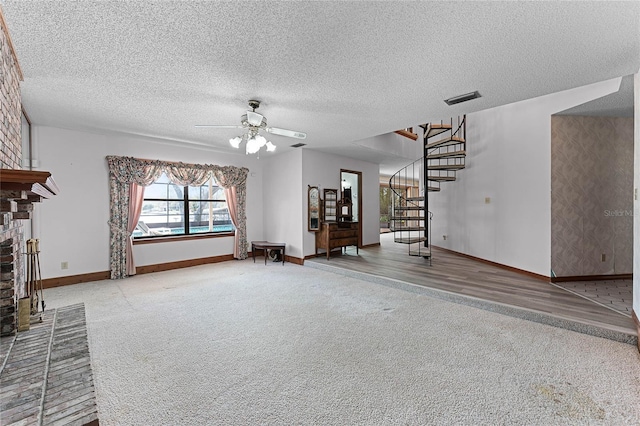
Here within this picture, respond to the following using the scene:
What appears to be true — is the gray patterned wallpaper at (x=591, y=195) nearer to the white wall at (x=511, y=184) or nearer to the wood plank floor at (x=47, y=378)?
the white wall at (x=511, y=184)

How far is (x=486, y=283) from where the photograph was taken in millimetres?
4164

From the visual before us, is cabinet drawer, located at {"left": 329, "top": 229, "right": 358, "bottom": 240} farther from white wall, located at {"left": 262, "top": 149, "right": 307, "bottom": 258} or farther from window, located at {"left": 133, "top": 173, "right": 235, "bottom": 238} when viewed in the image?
window, located at {"left": 133, "top": 173, "right": 235, "bottom": 238}

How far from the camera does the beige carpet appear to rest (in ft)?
5.77

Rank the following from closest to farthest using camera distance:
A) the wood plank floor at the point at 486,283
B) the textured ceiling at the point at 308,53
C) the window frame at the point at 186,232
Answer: the textured ceiling at the point at 308,53 < the wood plank floor at the point at 486,283 < the window frame at the point at 186,232

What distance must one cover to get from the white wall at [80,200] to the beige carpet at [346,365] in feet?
3.69

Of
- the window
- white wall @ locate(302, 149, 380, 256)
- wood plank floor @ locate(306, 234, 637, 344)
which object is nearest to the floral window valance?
the window

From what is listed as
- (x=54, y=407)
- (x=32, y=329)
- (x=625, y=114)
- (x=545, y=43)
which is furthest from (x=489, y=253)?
(x=32, y=329)

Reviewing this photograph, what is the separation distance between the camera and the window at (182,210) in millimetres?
5602

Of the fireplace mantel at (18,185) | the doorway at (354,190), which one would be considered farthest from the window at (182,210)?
the fireplace mantel at (18,185)

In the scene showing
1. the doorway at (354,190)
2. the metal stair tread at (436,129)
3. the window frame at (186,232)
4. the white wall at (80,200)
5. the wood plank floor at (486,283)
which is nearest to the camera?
the wood plank floor at (486,283)

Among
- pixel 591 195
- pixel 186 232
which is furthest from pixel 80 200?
pixel 591 195

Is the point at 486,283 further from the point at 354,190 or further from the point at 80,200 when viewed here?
the point at 80,200

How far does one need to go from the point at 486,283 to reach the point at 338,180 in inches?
157

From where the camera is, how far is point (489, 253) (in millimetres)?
5500
